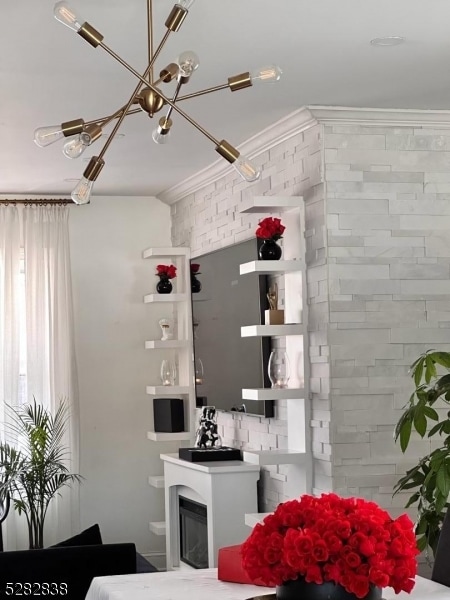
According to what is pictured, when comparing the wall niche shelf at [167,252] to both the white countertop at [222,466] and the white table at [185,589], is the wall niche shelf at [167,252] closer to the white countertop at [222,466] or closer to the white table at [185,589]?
the white countertop at [222,466]

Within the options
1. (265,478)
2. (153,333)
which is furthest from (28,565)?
(153,333)

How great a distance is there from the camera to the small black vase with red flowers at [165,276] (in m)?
6.81

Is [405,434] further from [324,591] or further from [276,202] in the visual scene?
[324,591]

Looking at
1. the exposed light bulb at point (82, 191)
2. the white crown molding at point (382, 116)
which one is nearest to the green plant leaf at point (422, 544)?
the white crown molding at point (382, 116)

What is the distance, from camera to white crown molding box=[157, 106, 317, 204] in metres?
4.83

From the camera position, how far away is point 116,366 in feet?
23.4

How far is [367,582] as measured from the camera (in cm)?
205

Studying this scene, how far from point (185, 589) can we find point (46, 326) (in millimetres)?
4449

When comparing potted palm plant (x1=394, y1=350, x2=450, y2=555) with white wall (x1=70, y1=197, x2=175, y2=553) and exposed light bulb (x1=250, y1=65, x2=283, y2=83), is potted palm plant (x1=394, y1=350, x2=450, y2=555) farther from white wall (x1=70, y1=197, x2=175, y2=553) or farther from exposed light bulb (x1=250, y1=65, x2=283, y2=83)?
white wall (x1=70, y1=197, x2=175, y2=553)

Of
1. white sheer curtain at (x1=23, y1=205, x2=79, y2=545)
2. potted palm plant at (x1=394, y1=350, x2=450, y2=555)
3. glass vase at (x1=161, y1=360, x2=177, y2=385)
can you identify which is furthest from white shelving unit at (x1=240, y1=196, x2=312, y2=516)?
white sheer curtain at (x1=23, y1=205, x2=79, y2=545)

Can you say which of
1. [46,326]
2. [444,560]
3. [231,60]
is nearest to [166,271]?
[46,326]

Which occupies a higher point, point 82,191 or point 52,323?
point 82,191

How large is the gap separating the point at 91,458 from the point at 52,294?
1.25 m

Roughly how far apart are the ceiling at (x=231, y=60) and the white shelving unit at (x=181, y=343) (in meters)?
1.51
